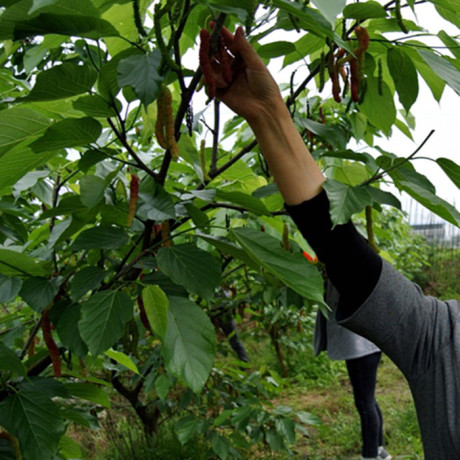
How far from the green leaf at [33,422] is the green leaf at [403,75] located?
2.35 feet

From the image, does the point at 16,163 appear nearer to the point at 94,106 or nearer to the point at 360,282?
the point at 94,106

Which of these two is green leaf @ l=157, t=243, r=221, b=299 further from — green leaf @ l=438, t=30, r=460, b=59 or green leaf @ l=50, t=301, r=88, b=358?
green leaf @ l=438, t=30, r=460, b=59

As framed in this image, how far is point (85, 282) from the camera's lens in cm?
85

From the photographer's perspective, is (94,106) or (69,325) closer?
(94,106)

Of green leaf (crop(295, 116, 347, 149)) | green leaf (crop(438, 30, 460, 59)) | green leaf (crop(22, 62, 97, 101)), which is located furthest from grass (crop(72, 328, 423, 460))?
green leaf (crop(22, 62, 97, 101))

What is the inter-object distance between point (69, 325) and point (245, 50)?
476 millimetres

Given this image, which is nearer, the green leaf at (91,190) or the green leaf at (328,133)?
the green leaf at (91,190)

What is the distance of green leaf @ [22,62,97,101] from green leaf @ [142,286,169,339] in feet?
0.91

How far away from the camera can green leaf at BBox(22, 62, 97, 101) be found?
688 millimetres

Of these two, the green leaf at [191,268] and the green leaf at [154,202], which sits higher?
the green leaf at [154,202]

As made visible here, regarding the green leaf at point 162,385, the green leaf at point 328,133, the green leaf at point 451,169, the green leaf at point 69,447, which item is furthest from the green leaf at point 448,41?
the green leaf at point 162,385

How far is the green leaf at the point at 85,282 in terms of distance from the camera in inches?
33.2

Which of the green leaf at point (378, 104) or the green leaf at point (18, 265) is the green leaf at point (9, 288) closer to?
the green leaf at point (18, 265)

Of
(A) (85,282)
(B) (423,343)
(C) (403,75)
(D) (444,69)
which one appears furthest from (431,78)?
(A) (85,282)
